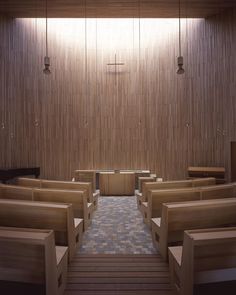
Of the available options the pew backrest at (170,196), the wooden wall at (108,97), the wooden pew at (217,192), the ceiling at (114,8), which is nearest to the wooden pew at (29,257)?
the pew backrest at (170,196)

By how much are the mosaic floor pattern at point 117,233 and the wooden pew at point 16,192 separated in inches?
37.9

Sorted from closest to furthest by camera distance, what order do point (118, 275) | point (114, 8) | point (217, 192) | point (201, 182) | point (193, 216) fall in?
point (118, 275)
point (193, 216)
point (217, 192)
point (201, 182)
point (114, 8)

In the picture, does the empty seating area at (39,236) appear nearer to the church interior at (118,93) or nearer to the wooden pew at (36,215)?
the wooden pew at (36,215)

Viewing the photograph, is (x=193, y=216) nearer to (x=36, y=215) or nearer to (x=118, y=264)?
(x=118, y=264)

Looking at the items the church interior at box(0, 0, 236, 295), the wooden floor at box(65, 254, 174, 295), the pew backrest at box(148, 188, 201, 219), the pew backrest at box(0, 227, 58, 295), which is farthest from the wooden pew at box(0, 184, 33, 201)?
the church interior at box(0, 0, 236, 295)

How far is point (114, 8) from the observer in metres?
7.74

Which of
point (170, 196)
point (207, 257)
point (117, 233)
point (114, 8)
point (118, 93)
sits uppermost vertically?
point (114, 8)

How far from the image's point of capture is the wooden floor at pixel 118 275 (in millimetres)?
2275

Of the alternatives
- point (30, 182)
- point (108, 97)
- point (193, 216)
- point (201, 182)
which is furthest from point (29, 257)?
point (108, 97)

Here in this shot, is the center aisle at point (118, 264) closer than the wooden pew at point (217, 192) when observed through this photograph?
→ Yes

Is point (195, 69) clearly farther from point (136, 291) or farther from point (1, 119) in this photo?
point (136, 291)

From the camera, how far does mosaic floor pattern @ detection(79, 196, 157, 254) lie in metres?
3.28

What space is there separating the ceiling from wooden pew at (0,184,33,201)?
5.78 m

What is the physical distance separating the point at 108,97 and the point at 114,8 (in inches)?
104
